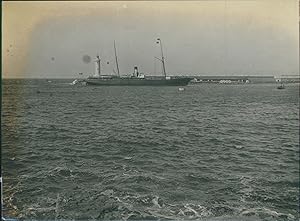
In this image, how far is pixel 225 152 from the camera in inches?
296

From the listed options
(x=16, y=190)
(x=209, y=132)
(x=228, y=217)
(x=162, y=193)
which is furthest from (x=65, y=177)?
(x=209, y=132)

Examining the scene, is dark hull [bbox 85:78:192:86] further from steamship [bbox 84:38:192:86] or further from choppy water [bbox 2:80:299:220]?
choppy water [bbox 2:80:299:220]

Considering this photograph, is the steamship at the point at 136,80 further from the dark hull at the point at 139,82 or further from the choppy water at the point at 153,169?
the choppy water at the point at 153,169

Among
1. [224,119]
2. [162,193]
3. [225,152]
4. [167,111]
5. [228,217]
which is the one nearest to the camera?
[228,217]

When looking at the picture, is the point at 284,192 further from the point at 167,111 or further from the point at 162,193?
the point at 167,111

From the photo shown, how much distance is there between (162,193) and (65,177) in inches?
76.5

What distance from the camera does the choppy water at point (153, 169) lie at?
4355 millimetres

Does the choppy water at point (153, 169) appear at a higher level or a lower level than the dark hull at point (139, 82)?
lower

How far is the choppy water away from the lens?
4.36 metres

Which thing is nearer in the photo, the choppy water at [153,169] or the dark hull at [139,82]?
the choppy water at [153,169]

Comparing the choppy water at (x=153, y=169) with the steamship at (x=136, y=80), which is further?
the steamship at (x=136, y=80)

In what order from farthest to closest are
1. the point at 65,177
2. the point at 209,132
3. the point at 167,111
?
the point at 167,111 < the point at 209,132 < the point at 65,177

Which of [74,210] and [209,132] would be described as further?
[209,132]

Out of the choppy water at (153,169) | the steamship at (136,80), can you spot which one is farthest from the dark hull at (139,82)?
the choppy water at (153,169)
